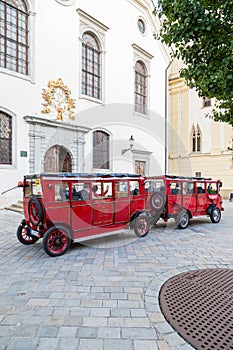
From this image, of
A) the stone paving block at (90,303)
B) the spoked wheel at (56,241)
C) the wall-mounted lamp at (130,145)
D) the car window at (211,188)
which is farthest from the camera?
the wall-mounted lamp at (130,145)

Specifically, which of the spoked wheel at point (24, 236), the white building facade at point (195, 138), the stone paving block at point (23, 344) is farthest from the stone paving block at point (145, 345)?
the white building facade at point (195, 138)

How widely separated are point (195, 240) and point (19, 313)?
198 inches

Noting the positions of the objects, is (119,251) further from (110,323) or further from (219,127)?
(219,127)

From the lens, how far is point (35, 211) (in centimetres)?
558

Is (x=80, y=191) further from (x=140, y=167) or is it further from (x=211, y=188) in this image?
(x=140, y=167)

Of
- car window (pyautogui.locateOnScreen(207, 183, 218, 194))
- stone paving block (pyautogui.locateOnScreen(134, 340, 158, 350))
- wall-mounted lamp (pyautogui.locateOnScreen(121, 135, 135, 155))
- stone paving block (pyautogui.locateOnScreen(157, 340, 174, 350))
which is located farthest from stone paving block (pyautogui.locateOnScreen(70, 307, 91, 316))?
wall-mounted lamp (pyautogui.locateOnScreen(121, 135, 135, 155))

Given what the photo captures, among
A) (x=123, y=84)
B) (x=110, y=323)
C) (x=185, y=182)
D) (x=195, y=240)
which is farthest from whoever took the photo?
Result: (x=123, y=84)

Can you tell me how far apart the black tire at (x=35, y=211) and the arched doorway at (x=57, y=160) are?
8.86 meters

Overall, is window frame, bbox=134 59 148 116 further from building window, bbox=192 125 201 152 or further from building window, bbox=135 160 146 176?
building window, bbox=192 125 201 152

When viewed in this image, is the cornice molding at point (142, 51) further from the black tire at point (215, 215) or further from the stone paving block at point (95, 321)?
the stone paving block at point (95, 321)

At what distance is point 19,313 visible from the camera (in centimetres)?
316

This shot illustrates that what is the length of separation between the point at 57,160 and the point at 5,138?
337 centimetres

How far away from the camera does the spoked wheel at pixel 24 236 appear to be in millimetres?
6173

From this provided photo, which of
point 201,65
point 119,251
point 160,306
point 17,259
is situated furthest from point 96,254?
point 201,65
